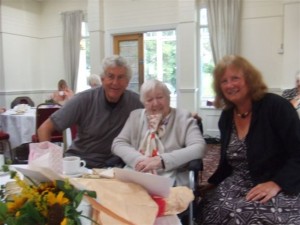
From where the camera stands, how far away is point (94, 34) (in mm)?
7250

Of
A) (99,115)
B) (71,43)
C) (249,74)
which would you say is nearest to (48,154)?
(99,115)

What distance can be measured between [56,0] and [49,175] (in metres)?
8.01

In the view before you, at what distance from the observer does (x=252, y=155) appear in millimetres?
1723

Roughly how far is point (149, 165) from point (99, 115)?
23.2 inches

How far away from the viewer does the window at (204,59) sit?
21.3 feet

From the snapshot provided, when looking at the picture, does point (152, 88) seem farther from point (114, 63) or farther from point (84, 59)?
point (84, 59)

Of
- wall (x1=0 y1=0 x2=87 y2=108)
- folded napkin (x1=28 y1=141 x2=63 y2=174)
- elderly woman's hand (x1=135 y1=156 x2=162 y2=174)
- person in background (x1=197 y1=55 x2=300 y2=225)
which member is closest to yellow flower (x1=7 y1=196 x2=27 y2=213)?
folded napkin (x1=28 y1=141 x2=63 y2=174)

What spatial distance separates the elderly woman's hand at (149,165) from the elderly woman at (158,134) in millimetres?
42

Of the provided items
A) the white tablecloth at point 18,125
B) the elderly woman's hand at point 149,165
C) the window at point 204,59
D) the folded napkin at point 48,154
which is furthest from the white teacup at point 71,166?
the window at point 204,59

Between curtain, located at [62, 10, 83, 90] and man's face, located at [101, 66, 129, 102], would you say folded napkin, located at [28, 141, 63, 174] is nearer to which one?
man's face, located at [101, 66, 129, 102]

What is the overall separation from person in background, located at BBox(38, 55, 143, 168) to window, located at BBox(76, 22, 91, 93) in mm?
5959

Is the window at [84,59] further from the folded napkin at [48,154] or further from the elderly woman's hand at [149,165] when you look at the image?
the folded napkin at [48,154]

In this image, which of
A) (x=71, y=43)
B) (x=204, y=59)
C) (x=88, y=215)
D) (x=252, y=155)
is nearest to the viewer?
(x=88, y=215)

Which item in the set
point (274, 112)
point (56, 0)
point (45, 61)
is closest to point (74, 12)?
point (56, 0)
